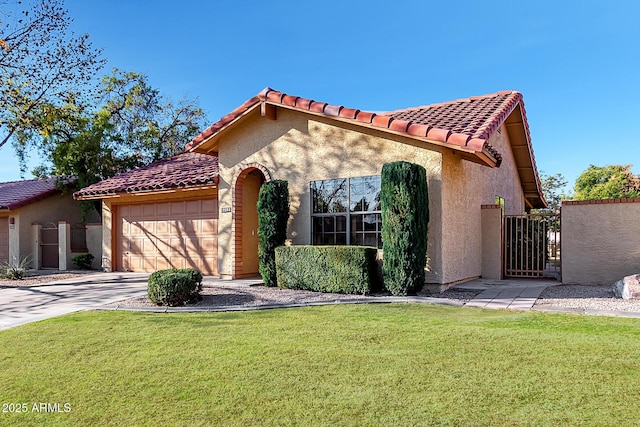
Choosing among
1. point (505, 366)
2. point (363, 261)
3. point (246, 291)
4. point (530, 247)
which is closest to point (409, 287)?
point (363, 261)

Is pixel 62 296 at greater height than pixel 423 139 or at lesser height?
lesser

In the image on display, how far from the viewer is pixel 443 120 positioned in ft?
38.6

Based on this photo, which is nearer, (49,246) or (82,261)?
(82,261)

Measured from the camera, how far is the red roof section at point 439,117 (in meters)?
9.58

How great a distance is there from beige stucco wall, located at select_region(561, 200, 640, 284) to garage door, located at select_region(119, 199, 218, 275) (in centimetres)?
1048

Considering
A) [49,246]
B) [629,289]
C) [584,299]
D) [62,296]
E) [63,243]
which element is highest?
[63,243]

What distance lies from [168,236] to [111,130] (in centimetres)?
1071

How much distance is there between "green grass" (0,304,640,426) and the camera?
3.57 meters

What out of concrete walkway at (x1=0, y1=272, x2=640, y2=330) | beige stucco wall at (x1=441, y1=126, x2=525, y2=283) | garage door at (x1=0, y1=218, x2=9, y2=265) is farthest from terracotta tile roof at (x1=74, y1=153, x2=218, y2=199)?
beige stucco wall at (x1=441, y1=126, x2=525, y2=283)

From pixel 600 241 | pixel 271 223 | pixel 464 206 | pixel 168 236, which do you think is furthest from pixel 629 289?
pixel 168 236

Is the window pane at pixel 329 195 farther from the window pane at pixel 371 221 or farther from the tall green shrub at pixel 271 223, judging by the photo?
the tall green shrub at pixel 271 223

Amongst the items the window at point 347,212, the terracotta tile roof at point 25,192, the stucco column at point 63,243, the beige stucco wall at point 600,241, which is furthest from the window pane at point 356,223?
the terracotta tile roof at point 25,192

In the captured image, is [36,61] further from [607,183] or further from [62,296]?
[607,183]

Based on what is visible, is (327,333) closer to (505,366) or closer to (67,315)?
(505,366)
